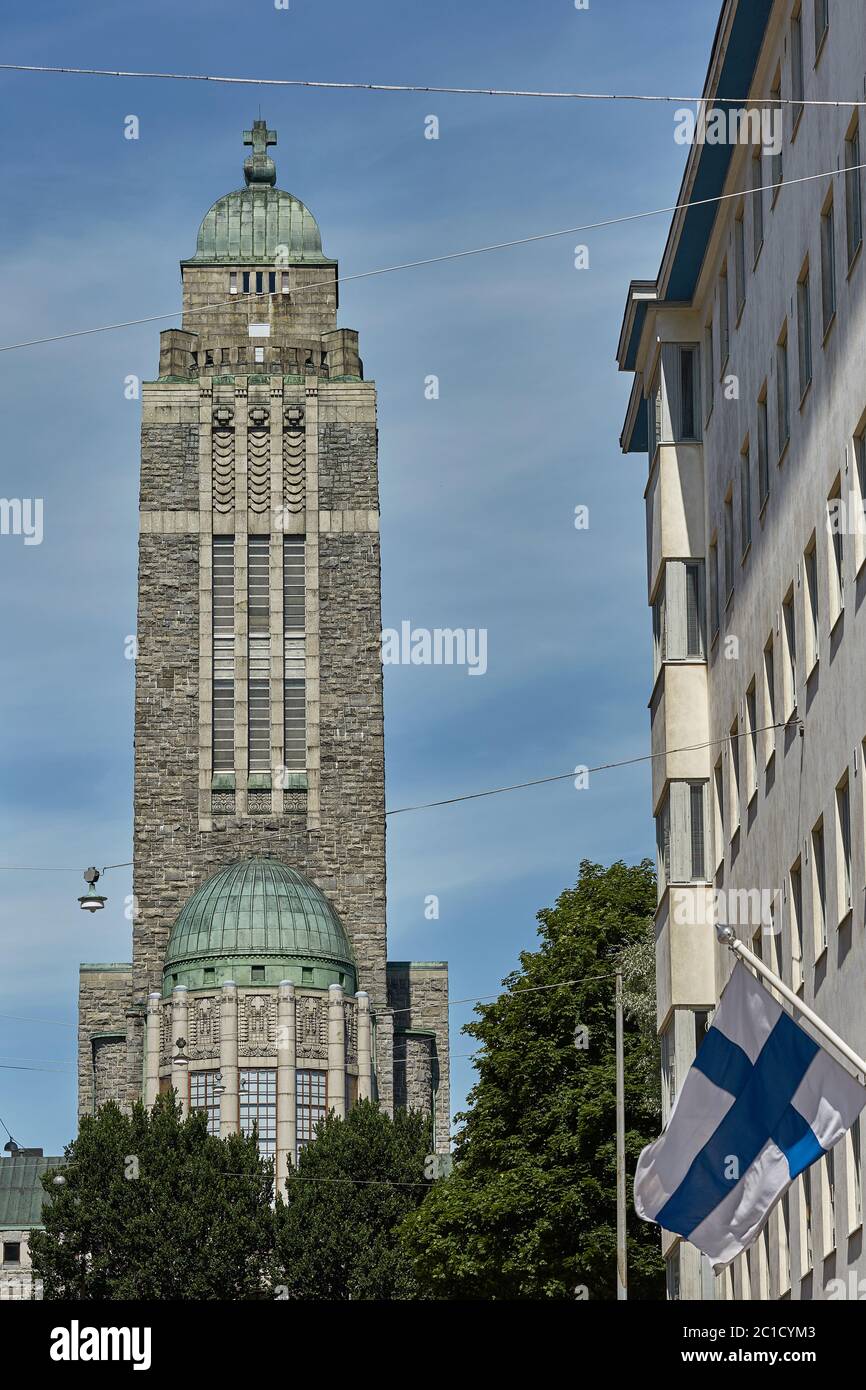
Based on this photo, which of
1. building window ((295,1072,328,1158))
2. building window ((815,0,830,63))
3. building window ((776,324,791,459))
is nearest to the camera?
building window ((815,0,830,63))

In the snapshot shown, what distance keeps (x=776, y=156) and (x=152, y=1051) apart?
76050 mm

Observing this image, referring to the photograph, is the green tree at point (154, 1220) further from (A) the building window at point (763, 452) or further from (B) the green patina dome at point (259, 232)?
(A) the building window at point (763, 452)

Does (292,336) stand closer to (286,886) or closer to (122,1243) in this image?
(286,886)

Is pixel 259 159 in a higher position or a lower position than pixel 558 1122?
higher

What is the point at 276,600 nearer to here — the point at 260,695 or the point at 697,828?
the point at 260,695

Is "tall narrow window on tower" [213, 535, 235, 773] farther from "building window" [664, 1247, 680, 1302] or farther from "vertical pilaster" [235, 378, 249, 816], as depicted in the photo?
"building window" [664, 1247, 680, 1302]

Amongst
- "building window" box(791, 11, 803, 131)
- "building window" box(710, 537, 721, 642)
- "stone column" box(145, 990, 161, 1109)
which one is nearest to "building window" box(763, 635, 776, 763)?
"building window" box(710, 537, 721, 642)

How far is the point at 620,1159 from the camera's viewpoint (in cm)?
5522

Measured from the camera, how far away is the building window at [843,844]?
31000mm

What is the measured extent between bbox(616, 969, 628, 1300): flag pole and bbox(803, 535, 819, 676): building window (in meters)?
23.1

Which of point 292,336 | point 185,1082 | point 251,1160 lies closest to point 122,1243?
point 251,1160

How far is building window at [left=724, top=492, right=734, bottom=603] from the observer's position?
131ft

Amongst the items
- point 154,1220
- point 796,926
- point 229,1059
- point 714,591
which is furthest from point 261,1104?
point 796,926

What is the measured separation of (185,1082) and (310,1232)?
12845 mm
